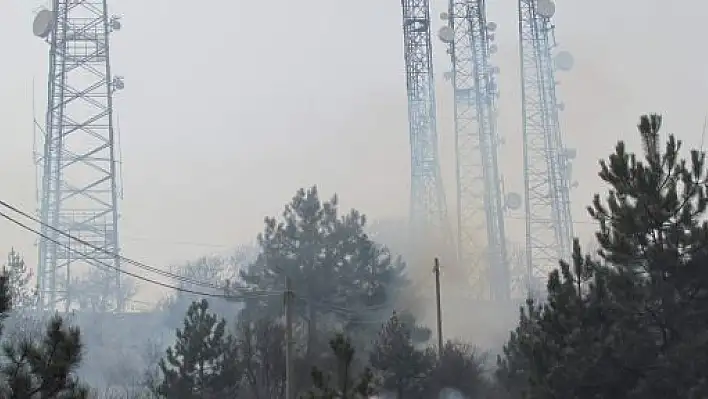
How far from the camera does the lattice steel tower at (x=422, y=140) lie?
45125mm

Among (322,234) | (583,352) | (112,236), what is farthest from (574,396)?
(112,236)

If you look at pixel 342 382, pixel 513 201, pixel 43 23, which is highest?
pixel 43 23

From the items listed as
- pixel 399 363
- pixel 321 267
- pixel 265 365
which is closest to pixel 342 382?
pixel 265 365

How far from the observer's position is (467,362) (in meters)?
31.3

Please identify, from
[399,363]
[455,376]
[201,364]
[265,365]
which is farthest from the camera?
[455,376]

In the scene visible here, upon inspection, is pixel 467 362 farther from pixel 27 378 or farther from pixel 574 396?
pixel 27 378

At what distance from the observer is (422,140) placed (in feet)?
152

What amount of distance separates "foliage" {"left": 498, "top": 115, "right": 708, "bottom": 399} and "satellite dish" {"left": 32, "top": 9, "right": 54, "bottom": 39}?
104 feet

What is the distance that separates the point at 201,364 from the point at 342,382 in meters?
12.0

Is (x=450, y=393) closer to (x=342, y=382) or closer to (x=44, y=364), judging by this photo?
(x=342, y=382)

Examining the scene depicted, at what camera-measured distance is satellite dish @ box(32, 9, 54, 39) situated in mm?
42938

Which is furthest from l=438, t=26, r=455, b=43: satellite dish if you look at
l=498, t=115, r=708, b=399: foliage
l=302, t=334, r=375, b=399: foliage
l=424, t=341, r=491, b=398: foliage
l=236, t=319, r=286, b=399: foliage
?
l=302, t=334, r=375, b=399: foliage

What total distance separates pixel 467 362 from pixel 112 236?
18.1 metres

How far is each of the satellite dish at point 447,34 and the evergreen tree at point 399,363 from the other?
71.4 ft
